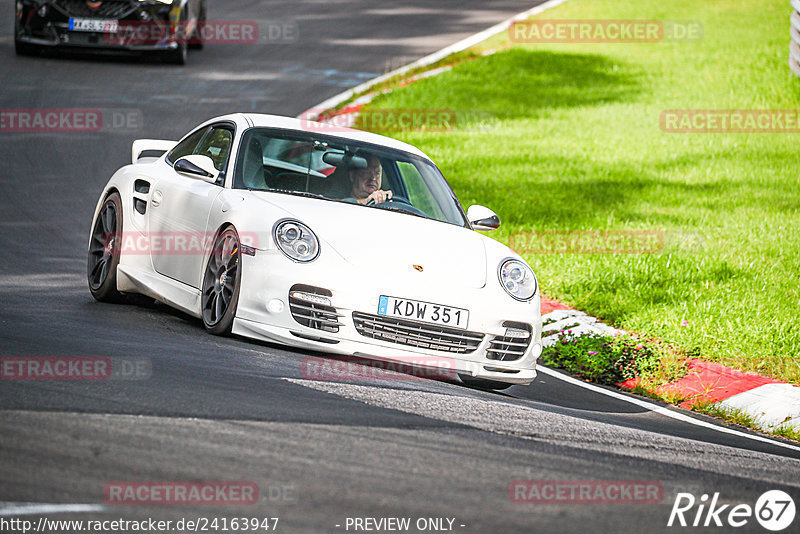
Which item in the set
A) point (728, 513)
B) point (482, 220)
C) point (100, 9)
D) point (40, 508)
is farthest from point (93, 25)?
point (728, 513)

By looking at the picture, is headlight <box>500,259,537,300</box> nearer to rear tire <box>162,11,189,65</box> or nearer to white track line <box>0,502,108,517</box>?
white track line <box>0,502,108,517</box>

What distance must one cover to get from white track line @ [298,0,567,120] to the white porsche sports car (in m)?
7.67

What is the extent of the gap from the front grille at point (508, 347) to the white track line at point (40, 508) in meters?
3.38

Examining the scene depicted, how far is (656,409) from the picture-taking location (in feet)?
23.5

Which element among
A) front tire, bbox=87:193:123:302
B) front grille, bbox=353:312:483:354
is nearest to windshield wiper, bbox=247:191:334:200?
front grille, bbox=353:312:483:354

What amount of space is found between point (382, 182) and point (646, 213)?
17.4 ft

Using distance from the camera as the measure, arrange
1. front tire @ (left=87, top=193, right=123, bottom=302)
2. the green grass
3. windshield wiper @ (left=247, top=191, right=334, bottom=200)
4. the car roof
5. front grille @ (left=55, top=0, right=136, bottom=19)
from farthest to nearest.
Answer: front grille @ (left=55, top=0, right=136, bottom=19) < the green grass < front tire @ (left=87, top=193, right=123, bottom=302) < the car roof < windshield wiper @ (left=247, top=191, right=334, bottom=200)

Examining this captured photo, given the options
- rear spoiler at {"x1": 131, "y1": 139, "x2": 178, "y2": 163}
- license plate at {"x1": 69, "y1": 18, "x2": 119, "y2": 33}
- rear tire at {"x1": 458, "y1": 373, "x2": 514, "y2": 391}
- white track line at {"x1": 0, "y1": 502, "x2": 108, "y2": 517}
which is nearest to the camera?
white track line at {"x1": 0, "y1": 502, "x2": 108, "y2": 517}

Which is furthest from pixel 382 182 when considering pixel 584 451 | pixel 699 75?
pixel 699 75

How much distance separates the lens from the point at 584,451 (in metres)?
4.82

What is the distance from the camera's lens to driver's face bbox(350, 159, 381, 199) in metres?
7.49

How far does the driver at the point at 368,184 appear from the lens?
747cm

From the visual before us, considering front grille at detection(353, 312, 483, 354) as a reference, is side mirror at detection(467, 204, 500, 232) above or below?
above

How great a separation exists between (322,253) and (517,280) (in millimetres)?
1272
